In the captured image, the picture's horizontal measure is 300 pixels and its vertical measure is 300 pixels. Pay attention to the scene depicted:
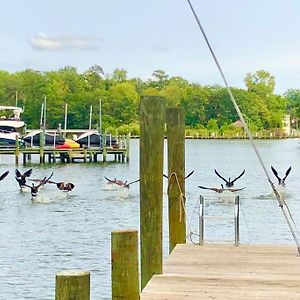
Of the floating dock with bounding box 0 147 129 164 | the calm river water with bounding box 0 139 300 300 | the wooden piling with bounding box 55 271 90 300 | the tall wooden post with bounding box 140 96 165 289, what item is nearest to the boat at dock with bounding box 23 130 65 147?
the floating dock with bounding box 0 147 129 164

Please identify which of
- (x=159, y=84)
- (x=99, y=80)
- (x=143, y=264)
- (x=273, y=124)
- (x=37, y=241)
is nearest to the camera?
(x=143, y=264)

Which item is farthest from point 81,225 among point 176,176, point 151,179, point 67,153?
point 67,153

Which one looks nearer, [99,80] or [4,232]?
[4,232]

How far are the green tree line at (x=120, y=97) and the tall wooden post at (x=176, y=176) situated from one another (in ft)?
386

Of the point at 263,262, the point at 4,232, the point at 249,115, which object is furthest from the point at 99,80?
the point at 263,262

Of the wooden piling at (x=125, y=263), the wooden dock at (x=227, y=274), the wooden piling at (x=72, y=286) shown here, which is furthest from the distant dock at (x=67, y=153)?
the wooden piling at (x=72, y=286)

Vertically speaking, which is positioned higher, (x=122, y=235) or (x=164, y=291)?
(x=122, y=235)

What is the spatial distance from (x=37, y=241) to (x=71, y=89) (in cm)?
12209

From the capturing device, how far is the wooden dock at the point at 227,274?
9.04 metres

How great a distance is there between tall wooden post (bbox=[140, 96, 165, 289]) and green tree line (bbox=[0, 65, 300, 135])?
121m

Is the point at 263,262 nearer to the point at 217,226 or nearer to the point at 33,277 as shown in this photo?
the point at 33,277

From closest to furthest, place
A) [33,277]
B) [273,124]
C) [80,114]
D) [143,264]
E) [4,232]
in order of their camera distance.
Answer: [143,264] < [33,277] < [4,232] < [80,114] < [273,124]

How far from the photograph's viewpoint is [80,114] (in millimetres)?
137750

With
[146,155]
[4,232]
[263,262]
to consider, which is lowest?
[4,232]
